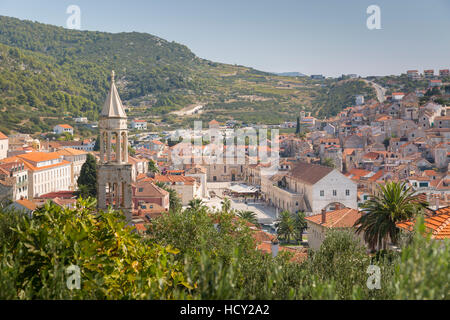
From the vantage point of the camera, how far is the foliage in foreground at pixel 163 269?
19.6ft

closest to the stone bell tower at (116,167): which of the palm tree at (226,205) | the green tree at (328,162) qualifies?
the palm tree at (226,205)

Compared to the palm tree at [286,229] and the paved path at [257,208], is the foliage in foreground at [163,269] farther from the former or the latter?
the paved path at [257,208]

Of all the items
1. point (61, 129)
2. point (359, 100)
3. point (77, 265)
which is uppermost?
point (359, 100)

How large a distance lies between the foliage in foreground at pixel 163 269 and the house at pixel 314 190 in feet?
131

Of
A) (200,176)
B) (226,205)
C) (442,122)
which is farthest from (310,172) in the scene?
(442,122)

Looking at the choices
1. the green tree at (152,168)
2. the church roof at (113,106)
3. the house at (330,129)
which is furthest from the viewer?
the house at (330,129)

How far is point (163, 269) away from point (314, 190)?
45858 mm

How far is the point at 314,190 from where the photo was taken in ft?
174

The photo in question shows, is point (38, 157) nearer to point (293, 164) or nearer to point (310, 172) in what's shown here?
point (310, 172)

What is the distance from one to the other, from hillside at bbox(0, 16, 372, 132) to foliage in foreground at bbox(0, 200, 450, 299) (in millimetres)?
85164

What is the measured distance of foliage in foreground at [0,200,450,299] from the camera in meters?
5.98

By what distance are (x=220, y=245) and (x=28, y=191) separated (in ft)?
143

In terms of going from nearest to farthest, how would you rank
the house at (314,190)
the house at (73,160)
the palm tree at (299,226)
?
the palm tree at (299,226), the house at (314,190), the house at (73,160)

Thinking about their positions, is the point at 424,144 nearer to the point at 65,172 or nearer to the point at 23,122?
the point at 65,172
